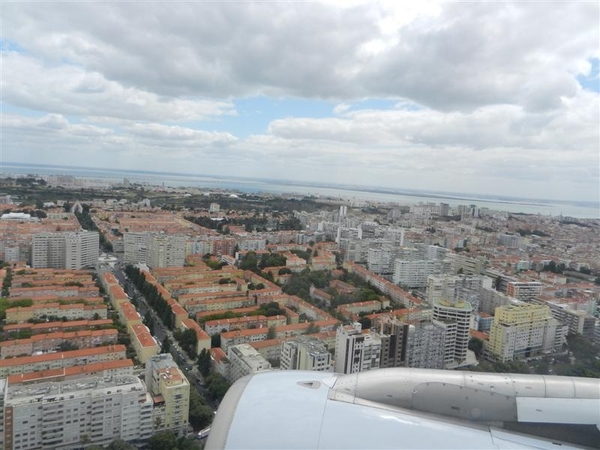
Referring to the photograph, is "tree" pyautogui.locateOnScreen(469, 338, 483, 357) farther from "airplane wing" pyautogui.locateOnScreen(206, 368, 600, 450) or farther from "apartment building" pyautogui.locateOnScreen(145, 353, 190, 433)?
"airplane wing" pyautogui.locateOnScreen(206, 368, 600, 450)

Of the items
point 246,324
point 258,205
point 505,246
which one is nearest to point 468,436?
point 246,324

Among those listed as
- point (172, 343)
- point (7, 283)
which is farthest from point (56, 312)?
point (7, 283)

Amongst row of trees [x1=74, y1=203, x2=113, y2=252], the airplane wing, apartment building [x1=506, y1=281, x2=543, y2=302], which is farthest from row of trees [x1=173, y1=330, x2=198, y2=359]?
row of trees [x1=74, y1=203, x2=113, y2=252]

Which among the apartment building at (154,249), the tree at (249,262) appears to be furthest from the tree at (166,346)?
the apartment building at (154,249)

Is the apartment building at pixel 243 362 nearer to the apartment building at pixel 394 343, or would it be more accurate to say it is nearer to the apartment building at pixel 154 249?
the apartment building at pixel 394 343

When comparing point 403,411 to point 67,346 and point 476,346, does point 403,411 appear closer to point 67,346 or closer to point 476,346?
point 67,346
